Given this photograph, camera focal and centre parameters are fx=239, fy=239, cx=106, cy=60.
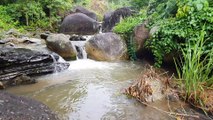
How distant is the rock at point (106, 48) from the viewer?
730cm

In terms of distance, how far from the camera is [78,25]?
12.0 meters

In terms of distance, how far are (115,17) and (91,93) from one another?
816 cm

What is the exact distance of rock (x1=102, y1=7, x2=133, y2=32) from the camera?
11.6m

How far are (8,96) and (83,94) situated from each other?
4.58 feet

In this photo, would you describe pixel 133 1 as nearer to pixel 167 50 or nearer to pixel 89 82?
pixel 167 50

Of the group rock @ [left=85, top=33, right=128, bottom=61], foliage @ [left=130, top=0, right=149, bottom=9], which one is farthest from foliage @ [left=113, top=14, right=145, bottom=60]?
foliage @ [left=130, top=0, right=149, bottom=9]

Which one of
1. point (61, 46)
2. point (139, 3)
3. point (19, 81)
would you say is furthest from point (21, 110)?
point (139, 3)

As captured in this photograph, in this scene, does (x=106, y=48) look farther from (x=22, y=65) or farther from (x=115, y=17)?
(x=115, y=17)

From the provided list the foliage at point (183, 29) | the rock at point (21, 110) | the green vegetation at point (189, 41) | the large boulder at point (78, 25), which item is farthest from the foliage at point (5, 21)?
the rock at point (21, 110)

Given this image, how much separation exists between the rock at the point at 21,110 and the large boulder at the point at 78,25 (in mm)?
8504

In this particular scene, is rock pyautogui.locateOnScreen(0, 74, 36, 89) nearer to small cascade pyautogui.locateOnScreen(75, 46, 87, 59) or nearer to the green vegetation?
small cascade pyautogui.locateOnScreen(75, 46, 87, 59)

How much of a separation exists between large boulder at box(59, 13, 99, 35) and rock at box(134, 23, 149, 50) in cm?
544

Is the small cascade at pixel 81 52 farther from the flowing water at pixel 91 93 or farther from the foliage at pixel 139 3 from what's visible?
the foliage at pixel 139 3

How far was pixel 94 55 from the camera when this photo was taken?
7.38 metres
